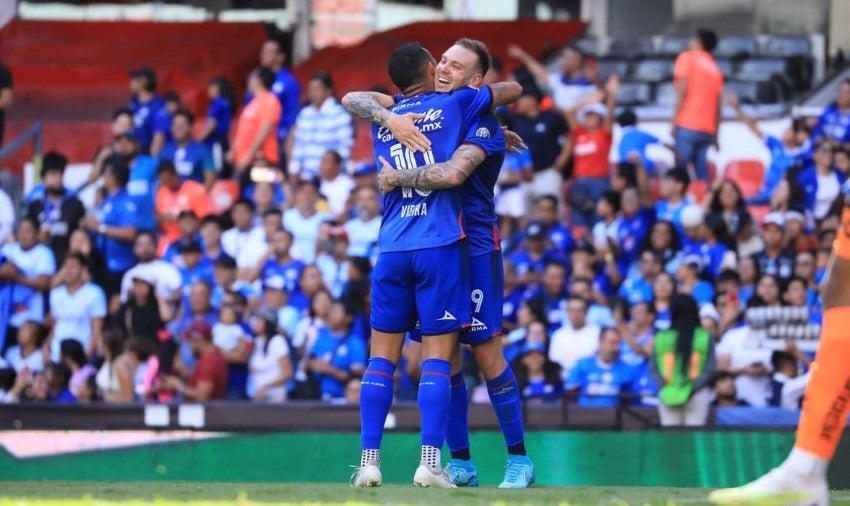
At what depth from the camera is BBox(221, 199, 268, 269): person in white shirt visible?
15789mm

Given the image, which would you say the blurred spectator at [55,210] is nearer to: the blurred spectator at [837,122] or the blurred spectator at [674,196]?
the blurred spectator at [674,196]

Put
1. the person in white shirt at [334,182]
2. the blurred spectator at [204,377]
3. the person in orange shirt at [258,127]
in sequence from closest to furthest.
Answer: the blurred spectator at [204,377] < the person in white shirt at [334,182] < the person in orange shirt at [258,127]

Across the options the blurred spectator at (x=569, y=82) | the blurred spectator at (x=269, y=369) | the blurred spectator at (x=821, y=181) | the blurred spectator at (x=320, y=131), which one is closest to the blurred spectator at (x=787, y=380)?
the blurred spectator at (x=821, y=181)

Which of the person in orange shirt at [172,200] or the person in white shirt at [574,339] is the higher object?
the person in orange shirt at [172,200]

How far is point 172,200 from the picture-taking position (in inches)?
667

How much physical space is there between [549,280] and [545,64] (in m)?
5.53

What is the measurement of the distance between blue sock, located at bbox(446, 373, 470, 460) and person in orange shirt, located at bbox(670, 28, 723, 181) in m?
7.93

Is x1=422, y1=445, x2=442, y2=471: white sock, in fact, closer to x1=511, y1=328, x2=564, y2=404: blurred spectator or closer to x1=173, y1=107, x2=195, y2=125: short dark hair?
x1=511, y1=328, x2=564, y2=404: blurred spectator

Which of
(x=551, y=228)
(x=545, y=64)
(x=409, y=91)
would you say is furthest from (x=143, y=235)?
(x=409, y=91)

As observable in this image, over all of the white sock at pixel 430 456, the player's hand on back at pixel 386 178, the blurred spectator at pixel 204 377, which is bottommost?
the blurred spectator at pixel 204 377

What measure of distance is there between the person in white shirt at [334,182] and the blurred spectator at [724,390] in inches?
193

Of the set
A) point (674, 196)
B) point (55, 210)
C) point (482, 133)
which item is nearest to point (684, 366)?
point (674, 196)

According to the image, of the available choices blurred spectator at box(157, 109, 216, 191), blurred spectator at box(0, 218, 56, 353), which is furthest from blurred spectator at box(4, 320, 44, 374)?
blurred spectator at box(157, 109, 216, 191)

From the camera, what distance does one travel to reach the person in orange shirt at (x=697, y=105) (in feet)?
52.9
